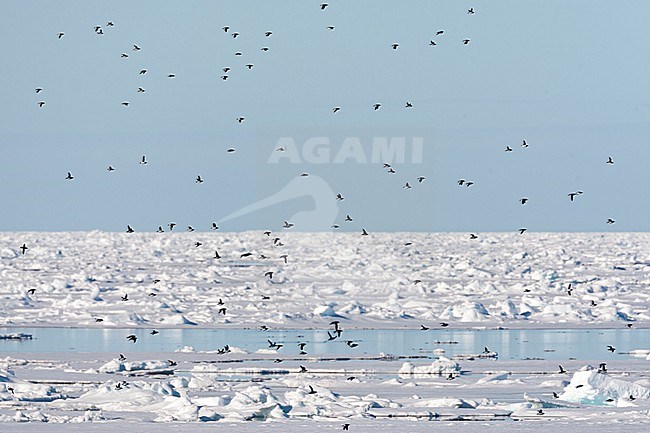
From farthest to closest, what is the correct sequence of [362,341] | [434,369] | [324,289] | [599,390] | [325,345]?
[324,289] → [362,341] → [325,345] → [434,369] → [599,390]

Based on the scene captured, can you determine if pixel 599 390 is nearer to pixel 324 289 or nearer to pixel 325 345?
pixel 325 345

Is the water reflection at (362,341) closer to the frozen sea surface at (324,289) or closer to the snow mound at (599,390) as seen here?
the frozen sea surface at (324,289)

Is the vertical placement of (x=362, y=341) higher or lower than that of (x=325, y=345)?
higher

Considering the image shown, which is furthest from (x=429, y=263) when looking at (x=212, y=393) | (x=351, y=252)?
(x=212, y=393)

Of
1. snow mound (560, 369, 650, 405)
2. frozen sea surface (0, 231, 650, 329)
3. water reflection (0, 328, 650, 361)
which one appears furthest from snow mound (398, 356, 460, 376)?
frozen sea surface (0, 231, 650, 329)

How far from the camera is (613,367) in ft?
86.9

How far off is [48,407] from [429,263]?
42.3 m

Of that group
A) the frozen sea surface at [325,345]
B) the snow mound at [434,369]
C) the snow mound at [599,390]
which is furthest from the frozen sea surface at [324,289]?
the snow mound at [599,390]

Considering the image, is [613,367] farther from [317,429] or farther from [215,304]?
[215,304]

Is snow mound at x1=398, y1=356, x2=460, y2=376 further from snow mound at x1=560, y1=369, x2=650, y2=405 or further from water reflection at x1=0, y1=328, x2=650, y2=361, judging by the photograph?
snow mound at x1=560, y1=369, x2=650, y2=405

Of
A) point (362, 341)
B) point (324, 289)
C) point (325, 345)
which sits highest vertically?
point (324, 289)

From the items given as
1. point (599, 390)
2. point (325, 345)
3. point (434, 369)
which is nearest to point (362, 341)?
point (325, 345)

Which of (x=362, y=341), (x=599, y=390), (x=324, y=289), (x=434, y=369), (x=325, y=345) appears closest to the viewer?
(x=599, y=390)

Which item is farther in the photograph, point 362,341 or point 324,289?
point 324,289
